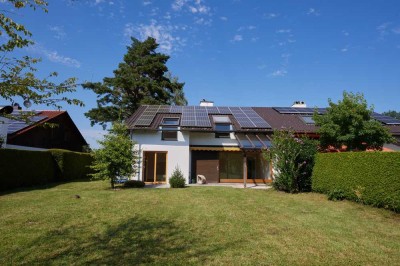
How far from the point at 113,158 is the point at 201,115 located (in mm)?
9840

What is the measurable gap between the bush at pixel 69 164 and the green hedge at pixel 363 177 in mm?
14926

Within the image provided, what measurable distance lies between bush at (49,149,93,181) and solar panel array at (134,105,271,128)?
6265 millimetres

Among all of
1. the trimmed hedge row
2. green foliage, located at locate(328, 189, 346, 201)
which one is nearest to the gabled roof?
the trimmed hedge row

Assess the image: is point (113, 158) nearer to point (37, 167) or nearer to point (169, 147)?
point (169, 147)

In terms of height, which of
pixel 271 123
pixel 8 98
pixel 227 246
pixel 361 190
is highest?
pixel 271 123

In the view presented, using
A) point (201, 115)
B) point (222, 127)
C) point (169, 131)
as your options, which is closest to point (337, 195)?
point (222, 127)

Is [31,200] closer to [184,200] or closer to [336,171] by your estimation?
[184,200]

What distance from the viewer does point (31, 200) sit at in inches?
494

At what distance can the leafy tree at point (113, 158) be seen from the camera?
651 inches

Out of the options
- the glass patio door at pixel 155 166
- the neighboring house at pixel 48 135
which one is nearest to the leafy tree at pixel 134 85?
the neighboring house at pixel 48 135

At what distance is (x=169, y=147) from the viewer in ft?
70.2

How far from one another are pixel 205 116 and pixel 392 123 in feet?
51.6

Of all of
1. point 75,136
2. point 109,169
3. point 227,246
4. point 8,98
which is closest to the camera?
point 8,98

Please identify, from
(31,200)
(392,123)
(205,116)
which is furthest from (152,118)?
(392,123)
